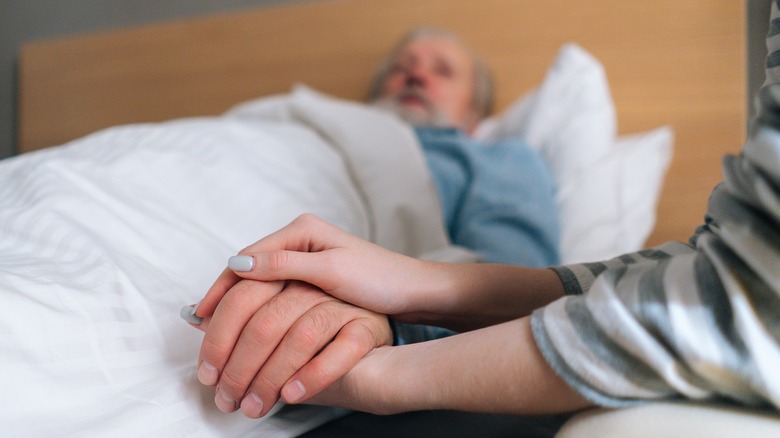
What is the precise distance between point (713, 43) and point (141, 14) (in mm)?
1522

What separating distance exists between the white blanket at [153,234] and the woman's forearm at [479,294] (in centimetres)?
13

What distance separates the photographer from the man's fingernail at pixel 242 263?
50 cm

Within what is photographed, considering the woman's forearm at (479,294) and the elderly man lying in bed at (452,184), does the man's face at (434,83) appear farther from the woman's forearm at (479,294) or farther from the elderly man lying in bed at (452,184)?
the woman's forearm at (479,294)

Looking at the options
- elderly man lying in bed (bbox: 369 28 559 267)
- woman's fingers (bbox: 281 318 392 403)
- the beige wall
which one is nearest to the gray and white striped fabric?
woman's fingers (bbox: 281 318 392 403)

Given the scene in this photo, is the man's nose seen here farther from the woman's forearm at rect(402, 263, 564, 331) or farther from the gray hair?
the woman's forearm at rect(402, 263, 564, 331)

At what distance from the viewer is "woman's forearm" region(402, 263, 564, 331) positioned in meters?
0.56

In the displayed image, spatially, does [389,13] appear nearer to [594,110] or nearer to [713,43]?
[594,110]

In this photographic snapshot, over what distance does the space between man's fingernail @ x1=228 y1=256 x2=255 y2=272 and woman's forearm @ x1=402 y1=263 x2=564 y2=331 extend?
0.46 feet

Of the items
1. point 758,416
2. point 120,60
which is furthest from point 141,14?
point 758,416

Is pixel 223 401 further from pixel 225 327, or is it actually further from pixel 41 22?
pixel 41 22

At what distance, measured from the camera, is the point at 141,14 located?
6.50ft

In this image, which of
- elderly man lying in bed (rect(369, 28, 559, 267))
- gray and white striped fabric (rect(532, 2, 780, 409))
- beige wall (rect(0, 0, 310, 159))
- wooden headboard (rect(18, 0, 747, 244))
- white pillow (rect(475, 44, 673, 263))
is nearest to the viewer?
gray and white striped fabric (rect(532, 2, 780, 409))

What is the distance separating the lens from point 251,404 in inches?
19.1

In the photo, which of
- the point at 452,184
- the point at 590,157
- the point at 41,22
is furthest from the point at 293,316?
the point at 41,22
